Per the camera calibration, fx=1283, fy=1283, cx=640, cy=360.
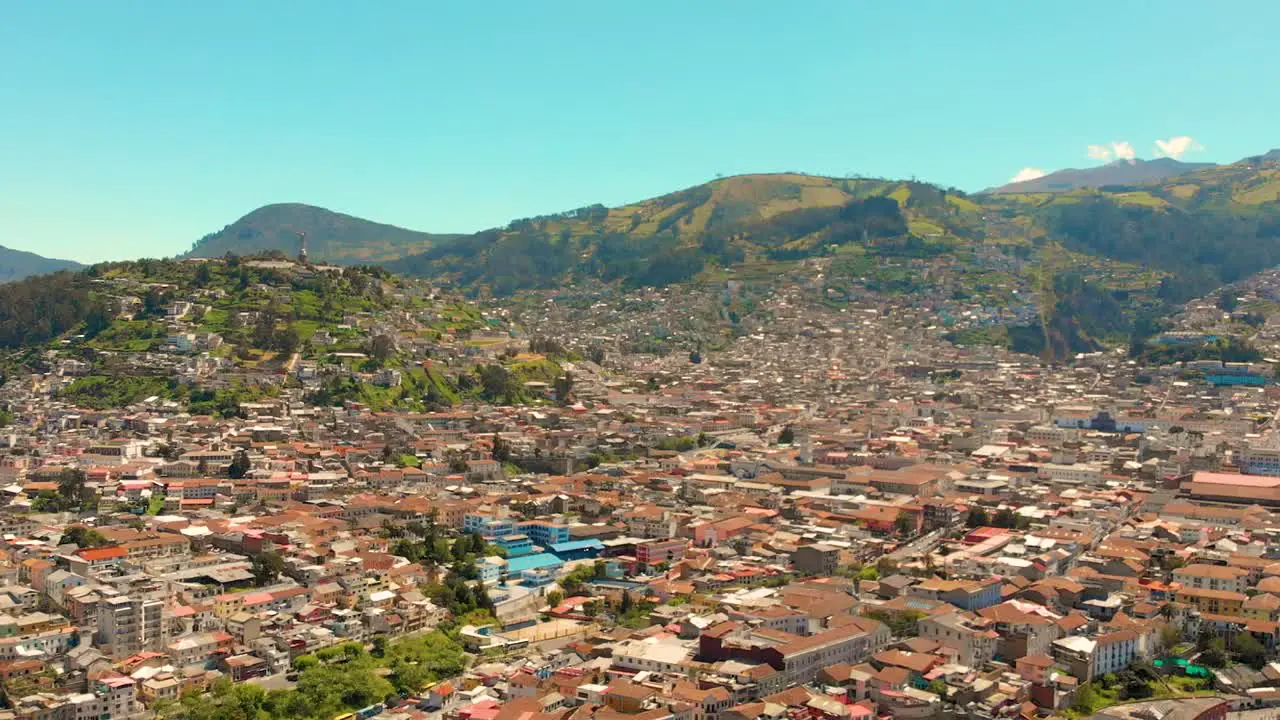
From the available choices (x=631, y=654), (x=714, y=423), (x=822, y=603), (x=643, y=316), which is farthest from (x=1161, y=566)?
(x=643, y=316)

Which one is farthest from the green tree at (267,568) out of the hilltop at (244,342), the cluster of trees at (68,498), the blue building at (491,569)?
the hilltop at (244,342)

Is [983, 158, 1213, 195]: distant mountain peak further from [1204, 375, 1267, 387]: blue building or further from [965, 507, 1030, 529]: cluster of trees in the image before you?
[965, 507, 1030, 529]: cluster of trees

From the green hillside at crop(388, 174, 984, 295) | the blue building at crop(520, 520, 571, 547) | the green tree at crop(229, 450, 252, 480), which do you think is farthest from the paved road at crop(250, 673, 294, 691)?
the green hillside at crop(388, 174, 984, 295)

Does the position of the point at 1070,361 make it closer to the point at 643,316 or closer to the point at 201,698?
the point at 643,316

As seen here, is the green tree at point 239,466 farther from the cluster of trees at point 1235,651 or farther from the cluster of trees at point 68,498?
the cluster of trees at point 1235,651

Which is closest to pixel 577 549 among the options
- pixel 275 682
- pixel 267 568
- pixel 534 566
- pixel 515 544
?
pixel 515 544
